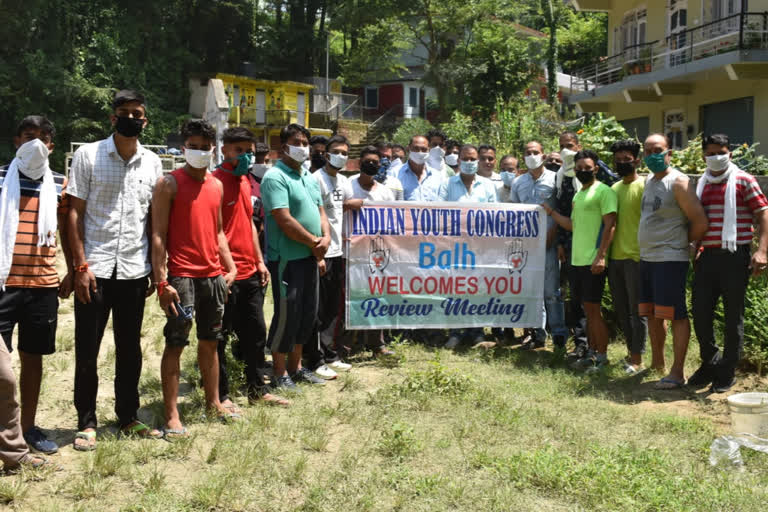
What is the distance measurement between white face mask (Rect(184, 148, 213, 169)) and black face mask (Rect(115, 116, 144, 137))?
36 centimetres

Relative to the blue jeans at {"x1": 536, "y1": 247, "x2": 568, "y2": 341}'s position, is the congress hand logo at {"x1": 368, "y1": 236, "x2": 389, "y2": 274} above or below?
above

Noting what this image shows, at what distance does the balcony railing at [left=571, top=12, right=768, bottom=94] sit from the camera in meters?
18.5

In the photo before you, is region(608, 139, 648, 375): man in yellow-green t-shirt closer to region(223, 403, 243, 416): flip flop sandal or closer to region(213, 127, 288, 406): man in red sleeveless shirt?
region(213, 127, 288, 406): man in red sleeveless shirt

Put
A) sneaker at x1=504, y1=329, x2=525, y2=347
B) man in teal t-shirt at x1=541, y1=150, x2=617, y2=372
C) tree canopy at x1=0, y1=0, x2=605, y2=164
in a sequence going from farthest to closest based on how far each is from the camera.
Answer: tree canopy at x1=0, y1=0, x2=605, y2=164 < sneaker at x1=504, y1=329, x2=525, y2=347 < man in teal t-shirt at x1=541, y1=150, x2=617, y2=372

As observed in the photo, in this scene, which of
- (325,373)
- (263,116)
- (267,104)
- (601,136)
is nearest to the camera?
(325,373)

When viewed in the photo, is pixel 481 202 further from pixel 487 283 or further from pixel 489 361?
pixel 489 361

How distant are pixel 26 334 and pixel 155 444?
112 centimetres

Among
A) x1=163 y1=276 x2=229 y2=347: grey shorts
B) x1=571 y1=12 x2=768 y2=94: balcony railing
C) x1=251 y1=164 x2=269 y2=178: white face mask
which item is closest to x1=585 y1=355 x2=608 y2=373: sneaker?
x1=163 y1=276 x2=229 y2=347: grey shorts

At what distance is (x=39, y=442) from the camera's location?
16.5ft

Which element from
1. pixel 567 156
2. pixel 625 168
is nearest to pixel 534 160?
pixel 567 156

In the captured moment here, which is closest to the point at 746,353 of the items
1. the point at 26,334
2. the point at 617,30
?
the point at 26,334

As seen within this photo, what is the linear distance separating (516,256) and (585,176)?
4.33 ft

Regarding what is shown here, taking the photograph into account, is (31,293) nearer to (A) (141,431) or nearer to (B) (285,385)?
(A) (141,431)

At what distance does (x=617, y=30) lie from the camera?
27.6 metres
